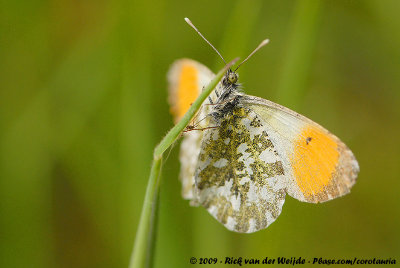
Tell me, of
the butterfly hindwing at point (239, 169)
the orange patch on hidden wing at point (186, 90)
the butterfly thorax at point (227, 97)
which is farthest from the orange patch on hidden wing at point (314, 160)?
the orange patch on hidden wing at point (186, 90)

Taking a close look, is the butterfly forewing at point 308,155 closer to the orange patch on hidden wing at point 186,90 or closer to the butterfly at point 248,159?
the butterfly at point 248,159

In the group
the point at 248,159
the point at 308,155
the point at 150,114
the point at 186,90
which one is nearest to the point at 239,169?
the point at 248,159

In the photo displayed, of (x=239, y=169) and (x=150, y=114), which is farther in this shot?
(x=150, y=114)

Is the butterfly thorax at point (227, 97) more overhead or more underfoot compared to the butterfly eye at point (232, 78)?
more underfoot

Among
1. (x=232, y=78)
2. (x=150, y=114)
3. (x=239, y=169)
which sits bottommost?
(x=239, y=169)

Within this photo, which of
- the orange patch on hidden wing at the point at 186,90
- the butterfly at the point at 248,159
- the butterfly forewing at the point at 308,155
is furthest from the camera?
the orange patch on hidden wing at the point at 186,90

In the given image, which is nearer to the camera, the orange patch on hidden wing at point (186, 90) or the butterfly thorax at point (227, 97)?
the butterfly thorax at point (227, 97)

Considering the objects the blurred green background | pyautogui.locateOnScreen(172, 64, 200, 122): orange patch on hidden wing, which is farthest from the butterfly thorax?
the blurred green background

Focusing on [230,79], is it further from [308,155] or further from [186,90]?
→ [308,155]
